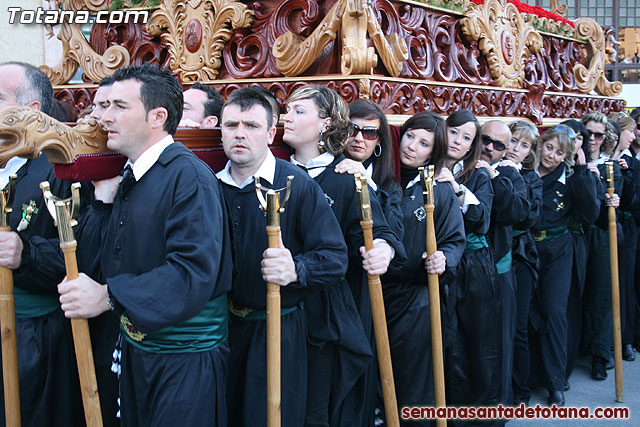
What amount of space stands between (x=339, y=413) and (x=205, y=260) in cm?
127

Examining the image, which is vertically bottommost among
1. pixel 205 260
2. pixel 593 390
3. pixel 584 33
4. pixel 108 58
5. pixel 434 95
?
pixel 593 390

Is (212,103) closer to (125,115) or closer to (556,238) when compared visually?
(125,115)

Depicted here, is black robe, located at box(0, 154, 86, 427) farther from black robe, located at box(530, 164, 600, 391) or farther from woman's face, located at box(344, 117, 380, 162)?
black robe, located at box(530, 164, 600, 391)

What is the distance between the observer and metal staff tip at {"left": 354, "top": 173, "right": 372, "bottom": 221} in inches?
106

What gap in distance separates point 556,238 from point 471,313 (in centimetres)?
138

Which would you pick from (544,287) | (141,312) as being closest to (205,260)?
(141,312)

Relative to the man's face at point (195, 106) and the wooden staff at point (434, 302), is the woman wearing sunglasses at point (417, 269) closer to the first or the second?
the wooden staff at point (434, 302)

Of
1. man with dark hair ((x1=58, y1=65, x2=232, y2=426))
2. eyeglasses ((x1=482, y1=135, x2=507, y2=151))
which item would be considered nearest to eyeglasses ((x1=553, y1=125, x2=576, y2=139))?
eyeglasses ((x1=482, y1=135, x2=507, y2=151))

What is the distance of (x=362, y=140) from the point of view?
3.26m

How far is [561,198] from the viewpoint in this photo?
474 cm

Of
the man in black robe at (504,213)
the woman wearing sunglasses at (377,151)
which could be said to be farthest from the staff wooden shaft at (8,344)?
the man in black robe at (504,213)

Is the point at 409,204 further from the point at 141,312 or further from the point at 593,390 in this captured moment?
the point at 593,390

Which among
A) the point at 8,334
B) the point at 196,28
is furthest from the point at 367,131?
the point at 8,334

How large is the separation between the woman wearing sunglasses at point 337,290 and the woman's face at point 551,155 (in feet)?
7.12
